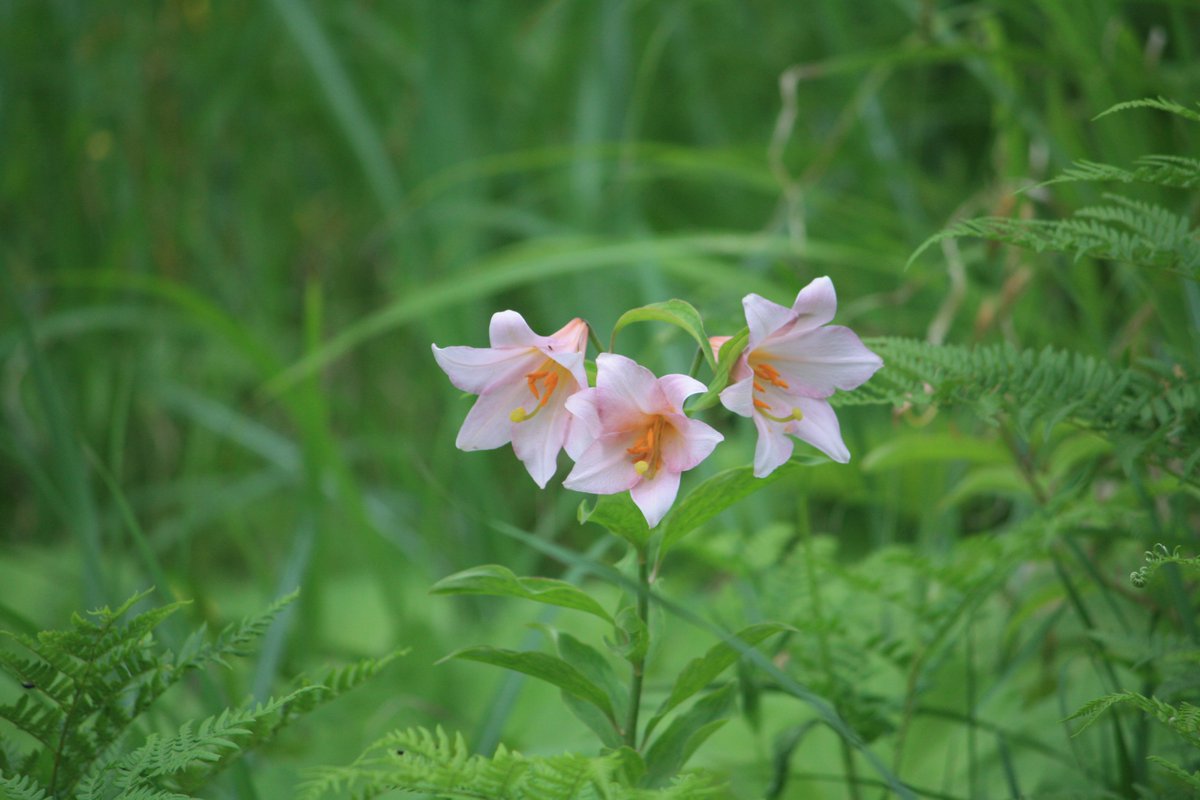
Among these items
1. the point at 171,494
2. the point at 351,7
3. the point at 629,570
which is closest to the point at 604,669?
the point at 629,570

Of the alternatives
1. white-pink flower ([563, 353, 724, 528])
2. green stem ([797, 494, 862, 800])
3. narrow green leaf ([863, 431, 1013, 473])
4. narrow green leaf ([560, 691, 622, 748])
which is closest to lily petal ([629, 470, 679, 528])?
white-pink flower ([563, 353, 724, 528])

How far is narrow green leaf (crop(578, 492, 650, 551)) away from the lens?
0.76 m

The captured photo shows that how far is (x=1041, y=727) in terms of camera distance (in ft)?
4.00

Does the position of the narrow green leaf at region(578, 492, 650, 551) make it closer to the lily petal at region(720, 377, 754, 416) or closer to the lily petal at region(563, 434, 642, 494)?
the lily petal at region(563, 434, 642, 494)

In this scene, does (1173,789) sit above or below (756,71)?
below

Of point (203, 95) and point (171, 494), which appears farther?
point (203, 95)

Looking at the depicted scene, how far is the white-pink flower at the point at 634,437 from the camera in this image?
746mm

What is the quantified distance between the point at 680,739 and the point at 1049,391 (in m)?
0.46

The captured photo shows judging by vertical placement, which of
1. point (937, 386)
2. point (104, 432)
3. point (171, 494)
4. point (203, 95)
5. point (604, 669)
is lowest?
point (171, 494)

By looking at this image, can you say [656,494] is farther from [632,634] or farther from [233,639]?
[233,639]

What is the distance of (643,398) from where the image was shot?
0.76 m

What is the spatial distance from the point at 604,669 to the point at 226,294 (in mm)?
2372

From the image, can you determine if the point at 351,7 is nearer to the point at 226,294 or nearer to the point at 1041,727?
the point at 226,294

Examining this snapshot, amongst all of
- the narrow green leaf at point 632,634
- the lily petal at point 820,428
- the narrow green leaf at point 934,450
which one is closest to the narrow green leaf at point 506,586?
the narrow green leaf at point 632,634
